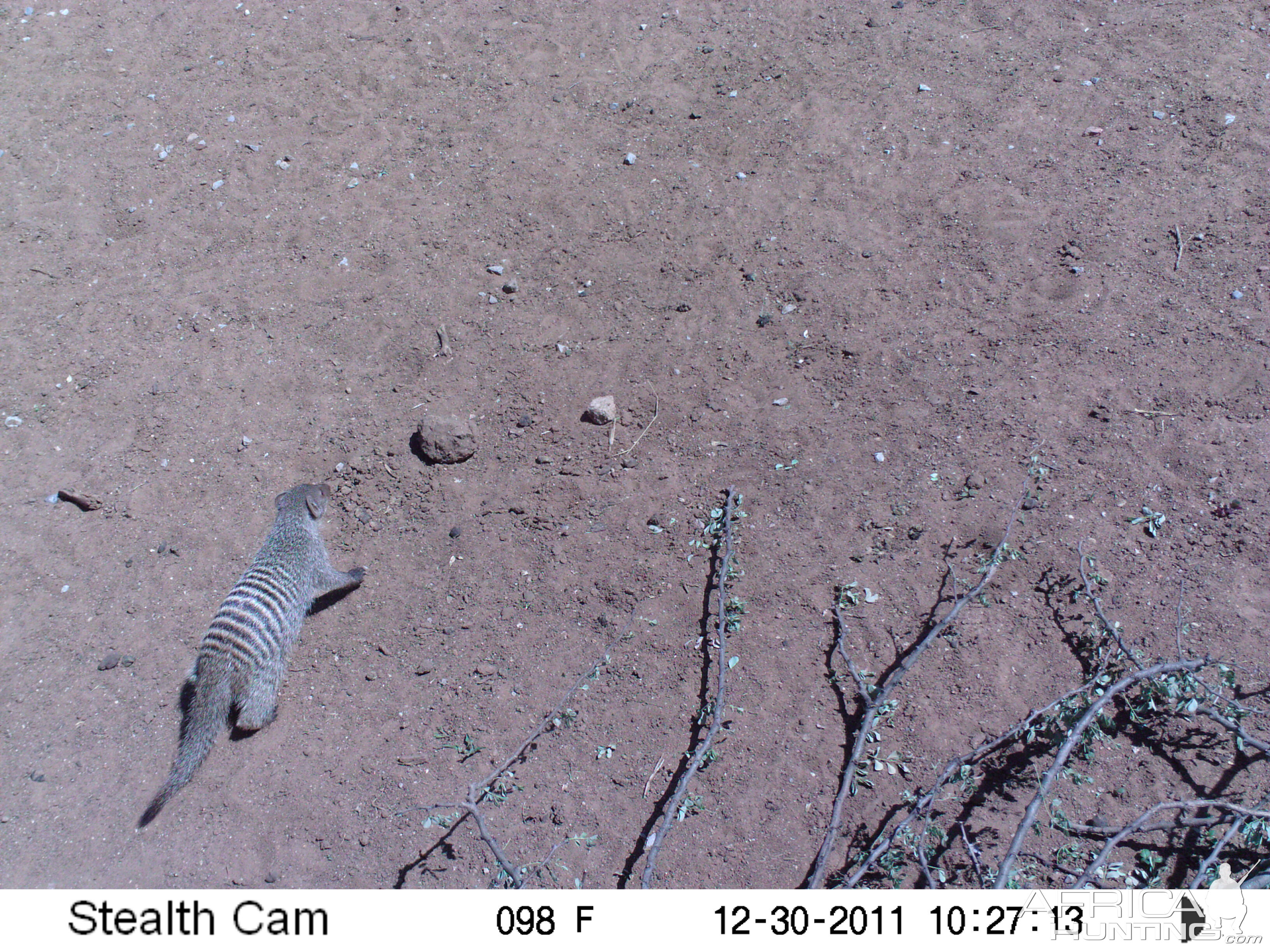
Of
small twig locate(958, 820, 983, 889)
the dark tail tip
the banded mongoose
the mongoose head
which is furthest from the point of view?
the mongoose head

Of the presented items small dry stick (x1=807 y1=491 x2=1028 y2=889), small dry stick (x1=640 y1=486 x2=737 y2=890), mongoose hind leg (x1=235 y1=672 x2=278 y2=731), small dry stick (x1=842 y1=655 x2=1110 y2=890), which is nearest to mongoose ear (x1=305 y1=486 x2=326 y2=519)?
mongoose hind leg (x1=235 y1=672 x2=278 y2=731)

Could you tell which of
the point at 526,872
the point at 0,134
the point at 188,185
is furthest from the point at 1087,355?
the point at 0,134

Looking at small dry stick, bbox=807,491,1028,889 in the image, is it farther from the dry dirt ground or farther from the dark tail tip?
the dark tail tip

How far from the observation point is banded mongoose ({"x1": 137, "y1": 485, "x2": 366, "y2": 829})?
10.8 ft

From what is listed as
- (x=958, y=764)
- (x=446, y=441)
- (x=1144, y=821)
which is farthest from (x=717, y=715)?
(x=446, y=441)

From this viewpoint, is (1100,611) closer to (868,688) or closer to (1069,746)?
(1069,746)

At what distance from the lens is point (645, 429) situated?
4.08 meters

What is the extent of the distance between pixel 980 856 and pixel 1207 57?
214 inches

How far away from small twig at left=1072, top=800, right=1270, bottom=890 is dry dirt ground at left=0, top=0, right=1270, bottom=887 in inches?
9.5

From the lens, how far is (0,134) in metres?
5.84

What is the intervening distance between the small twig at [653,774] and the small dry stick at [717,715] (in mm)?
95

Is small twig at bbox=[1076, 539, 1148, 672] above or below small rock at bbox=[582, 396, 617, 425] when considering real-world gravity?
above

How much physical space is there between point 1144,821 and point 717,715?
1514 mm

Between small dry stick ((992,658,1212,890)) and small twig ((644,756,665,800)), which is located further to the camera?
small twig ((644,756,665,800))
